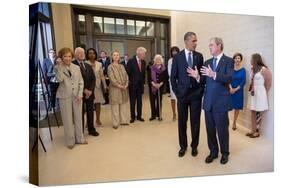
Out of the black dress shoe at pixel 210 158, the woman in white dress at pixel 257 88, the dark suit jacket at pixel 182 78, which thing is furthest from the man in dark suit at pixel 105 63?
the woman in white dress at pixel 257 88

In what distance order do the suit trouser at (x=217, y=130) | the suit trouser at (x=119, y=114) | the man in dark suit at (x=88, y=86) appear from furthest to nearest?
→ the suit trouser at (x=217, y=130)
the suit trouser at (x=119, y=114)
the man in dark suit at (x=88, y=86)

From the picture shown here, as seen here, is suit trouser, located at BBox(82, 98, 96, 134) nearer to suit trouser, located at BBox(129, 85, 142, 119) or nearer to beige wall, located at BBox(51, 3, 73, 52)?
suit trouser, located at BBox(129, 85, 142, 119)

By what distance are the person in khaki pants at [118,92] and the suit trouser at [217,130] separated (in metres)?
0.76

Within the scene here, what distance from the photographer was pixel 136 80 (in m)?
2.66

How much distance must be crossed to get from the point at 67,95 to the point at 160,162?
3.35 feet

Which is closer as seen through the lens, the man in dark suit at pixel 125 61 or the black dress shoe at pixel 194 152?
the man in dark suit at pixel 125 61

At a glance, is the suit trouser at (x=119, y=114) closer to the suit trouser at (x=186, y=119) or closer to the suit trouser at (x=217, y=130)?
the suit trouser at (x=186, y=119)

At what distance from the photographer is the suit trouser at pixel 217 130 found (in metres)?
2.75

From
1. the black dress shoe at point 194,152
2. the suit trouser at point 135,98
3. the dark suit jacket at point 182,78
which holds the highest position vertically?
the dark suit jacket at point 182,78

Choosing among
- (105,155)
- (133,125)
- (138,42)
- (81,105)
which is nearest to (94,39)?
(138,42)

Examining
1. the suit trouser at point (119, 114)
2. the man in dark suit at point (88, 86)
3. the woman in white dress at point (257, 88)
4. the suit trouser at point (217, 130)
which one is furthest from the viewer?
the woman in white dress at point (257, 88)

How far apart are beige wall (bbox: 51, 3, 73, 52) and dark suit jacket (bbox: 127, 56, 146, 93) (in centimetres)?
53

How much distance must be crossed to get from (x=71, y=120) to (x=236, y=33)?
67.6 inches

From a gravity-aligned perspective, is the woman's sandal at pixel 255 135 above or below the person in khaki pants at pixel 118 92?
below
